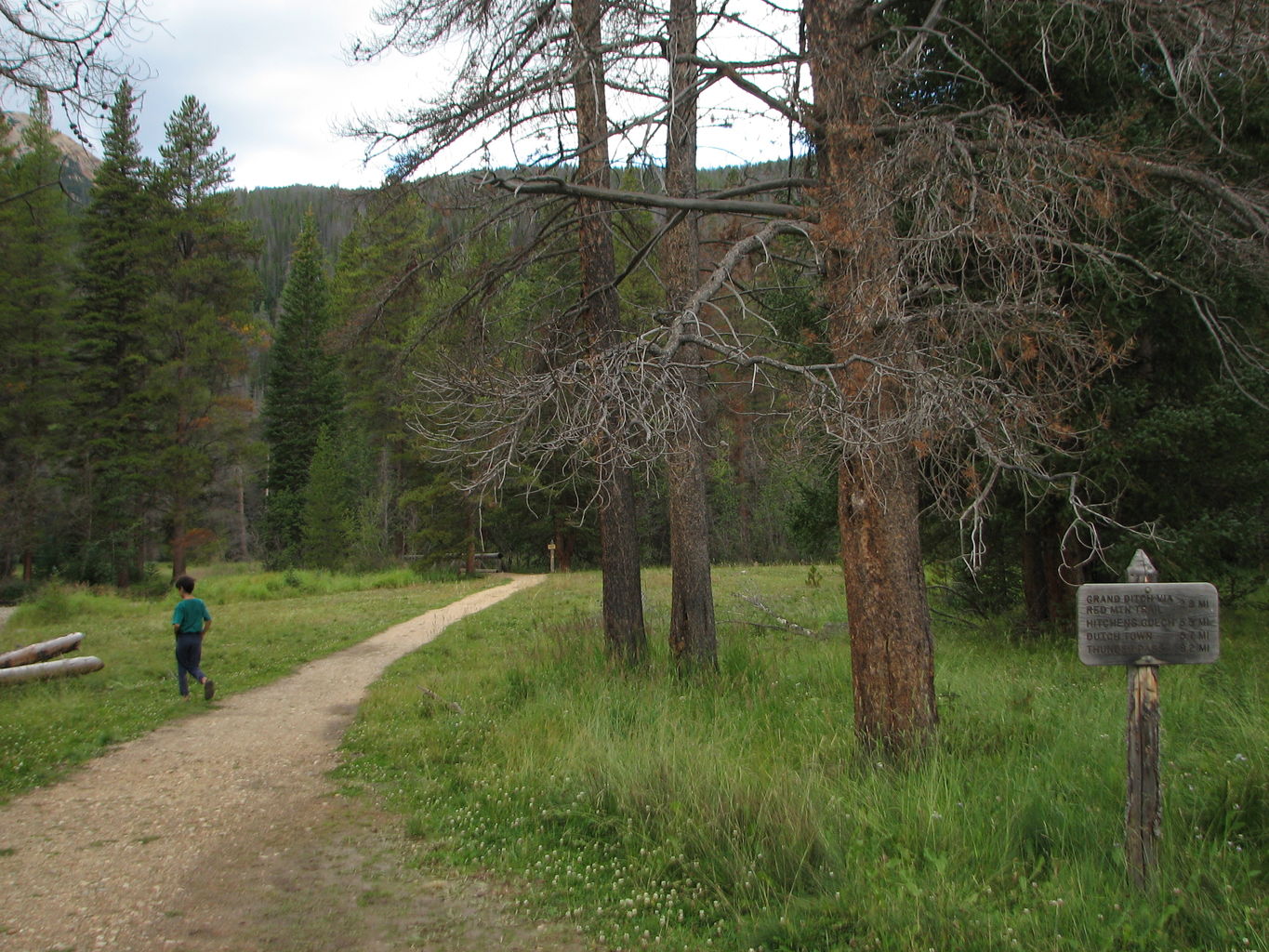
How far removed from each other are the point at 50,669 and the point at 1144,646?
39.5 feet

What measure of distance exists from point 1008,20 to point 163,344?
3095 centimetres

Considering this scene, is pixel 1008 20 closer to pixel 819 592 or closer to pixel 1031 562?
pixel 1031 562

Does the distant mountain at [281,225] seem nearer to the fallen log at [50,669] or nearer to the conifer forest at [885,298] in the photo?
the fallen log at [50,669]

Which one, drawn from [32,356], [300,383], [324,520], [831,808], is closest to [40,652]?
[831,808]

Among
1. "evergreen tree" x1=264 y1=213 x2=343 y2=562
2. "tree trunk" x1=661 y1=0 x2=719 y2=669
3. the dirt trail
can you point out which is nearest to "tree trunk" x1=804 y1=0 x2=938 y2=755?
the dirt trail

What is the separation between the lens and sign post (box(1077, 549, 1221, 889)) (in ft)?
13.9

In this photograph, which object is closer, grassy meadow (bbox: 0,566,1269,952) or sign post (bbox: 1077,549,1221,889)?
grassy meadow (bbox: 0,566,1269,952)

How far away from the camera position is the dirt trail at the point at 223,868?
431 centimetres

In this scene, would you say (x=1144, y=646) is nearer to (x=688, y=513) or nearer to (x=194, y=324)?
(x=688, y=513)

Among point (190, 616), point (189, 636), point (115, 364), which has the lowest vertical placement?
point (189, 636)

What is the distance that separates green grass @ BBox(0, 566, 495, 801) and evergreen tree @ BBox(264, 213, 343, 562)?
20.0 meters

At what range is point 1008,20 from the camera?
9141 millimetres

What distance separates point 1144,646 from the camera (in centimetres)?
428

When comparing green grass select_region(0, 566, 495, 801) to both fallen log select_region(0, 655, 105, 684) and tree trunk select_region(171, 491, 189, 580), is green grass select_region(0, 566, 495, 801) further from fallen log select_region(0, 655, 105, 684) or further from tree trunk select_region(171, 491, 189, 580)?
tree trunk select_region(171, 491, 189, 580)
